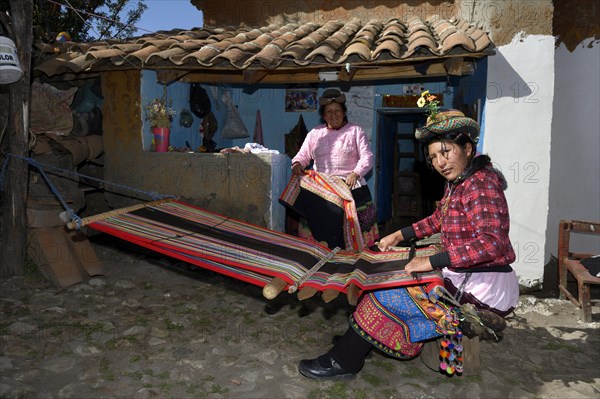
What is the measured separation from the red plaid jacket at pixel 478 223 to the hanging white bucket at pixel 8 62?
344cm

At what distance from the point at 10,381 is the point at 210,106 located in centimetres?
449

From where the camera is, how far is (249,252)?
292cm

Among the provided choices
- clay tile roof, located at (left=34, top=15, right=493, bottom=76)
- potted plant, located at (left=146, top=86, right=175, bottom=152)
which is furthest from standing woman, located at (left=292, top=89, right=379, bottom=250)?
potted plant, located at (left=146, top=86, right=175, bottom=152)

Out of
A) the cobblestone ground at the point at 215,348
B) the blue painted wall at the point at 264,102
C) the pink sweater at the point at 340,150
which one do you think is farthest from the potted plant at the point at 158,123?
the pink sweater at the point at 340,150

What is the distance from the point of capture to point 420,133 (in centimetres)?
241

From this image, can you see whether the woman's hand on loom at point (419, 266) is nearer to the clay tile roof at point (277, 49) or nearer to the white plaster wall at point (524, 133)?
the clay tile roof at point (277, 49)

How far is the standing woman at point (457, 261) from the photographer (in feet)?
7.41

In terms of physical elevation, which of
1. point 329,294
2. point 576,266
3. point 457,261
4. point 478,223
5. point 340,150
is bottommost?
point 576,266

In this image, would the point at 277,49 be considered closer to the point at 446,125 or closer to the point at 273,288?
the point at 446,125

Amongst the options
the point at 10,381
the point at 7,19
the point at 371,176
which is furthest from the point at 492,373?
the point at 7,19

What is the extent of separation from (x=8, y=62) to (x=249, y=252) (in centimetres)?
251

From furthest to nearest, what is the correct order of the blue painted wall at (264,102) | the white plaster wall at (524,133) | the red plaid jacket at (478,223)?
the blue painted wall at (264,102), the white plaster wall at (524,133), the red plaid jacket at (478,223)

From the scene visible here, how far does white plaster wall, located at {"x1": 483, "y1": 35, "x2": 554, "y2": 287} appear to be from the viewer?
4.54 meters

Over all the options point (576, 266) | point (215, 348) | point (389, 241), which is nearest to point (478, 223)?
point (389, 241)
